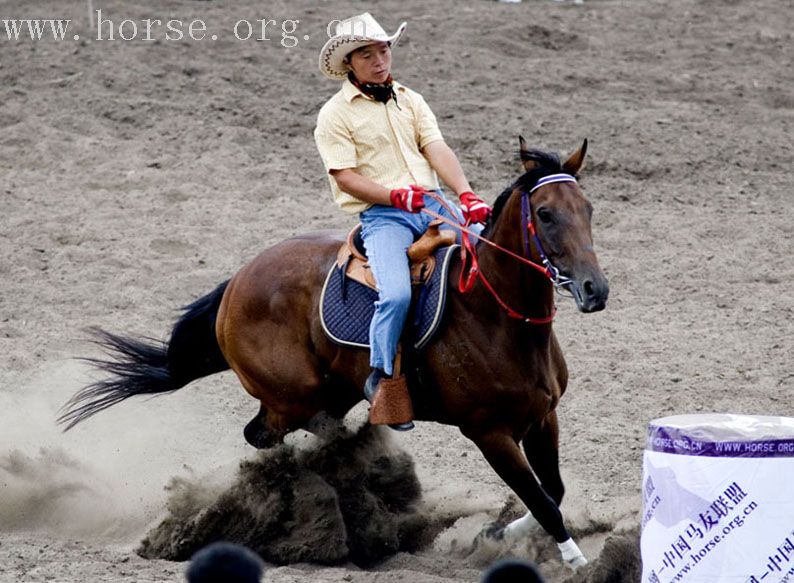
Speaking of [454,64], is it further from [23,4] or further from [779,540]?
[779,540]

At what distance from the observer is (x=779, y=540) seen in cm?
425

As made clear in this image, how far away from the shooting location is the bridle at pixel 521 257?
5383 mm

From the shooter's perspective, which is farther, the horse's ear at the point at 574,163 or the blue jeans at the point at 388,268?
the blue jeans at the point at 388,268

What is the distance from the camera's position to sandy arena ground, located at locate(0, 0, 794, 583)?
7027 millimetres

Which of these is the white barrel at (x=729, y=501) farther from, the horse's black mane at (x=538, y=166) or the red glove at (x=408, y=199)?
the red glove at (x=408, y=199)

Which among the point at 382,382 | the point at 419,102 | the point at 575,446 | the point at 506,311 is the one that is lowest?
the point at 575,446

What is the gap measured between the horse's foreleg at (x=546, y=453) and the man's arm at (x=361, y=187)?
126cm

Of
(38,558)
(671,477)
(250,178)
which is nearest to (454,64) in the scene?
(250,178)

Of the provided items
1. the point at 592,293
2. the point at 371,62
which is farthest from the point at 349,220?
the point at 592,293

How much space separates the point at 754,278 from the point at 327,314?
4.33 meters

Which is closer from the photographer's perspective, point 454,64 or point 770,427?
point 770,427

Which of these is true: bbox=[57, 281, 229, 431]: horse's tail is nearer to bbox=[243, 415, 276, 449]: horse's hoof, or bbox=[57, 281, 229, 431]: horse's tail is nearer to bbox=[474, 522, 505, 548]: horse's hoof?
bbox=[243, 415, 276, 449]: horse's hoof
